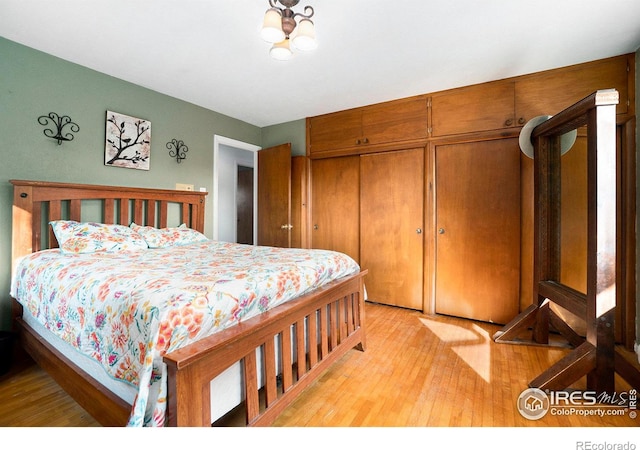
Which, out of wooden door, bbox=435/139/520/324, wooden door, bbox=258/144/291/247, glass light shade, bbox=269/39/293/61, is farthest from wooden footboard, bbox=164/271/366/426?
wooden door, bbox=258/144/291/247

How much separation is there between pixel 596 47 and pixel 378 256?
2567mm

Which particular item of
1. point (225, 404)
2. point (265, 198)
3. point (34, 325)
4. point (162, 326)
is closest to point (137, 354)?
point (162, 326)

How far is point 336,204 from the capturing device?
3807 millimetres

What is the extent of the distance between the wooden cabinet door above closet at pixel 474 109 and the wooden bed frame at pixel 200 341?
6.23 feet

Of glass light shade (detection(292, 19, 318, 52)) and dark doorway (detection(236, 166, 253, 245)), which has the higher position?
glass light shade (detection(292, 19, 318, 52))

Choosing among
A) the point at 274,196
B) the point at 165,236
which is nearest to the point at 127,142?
the point at 165,236

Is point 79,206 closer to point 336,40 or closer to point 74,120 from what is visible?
Answer: point 74,120

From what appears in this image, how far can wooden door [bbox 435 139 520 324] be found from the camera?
2.77 metres

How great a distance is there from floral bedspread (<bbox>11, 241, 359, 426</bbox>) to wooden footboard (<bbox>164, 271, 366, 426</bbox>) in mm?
65

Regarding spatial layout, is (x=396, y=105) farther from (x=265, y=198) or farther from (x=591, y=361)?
(x=591, y=361)

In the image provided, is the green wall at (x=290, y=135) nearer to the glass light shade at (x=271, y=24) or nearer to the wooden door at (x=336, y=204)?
the wooden door at (x=336, y=204)

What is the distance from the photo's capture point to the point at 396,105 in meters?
3.29

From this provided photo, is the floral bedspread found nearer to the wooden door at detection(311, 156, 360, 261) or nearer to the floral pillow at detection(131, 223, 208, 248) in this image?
the floral pillow at detection(131, 223, 208, 248)

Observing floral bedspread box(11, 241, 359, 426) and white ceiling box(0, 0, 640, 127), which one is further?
white ceiling box(0, 0, 640, 127)
